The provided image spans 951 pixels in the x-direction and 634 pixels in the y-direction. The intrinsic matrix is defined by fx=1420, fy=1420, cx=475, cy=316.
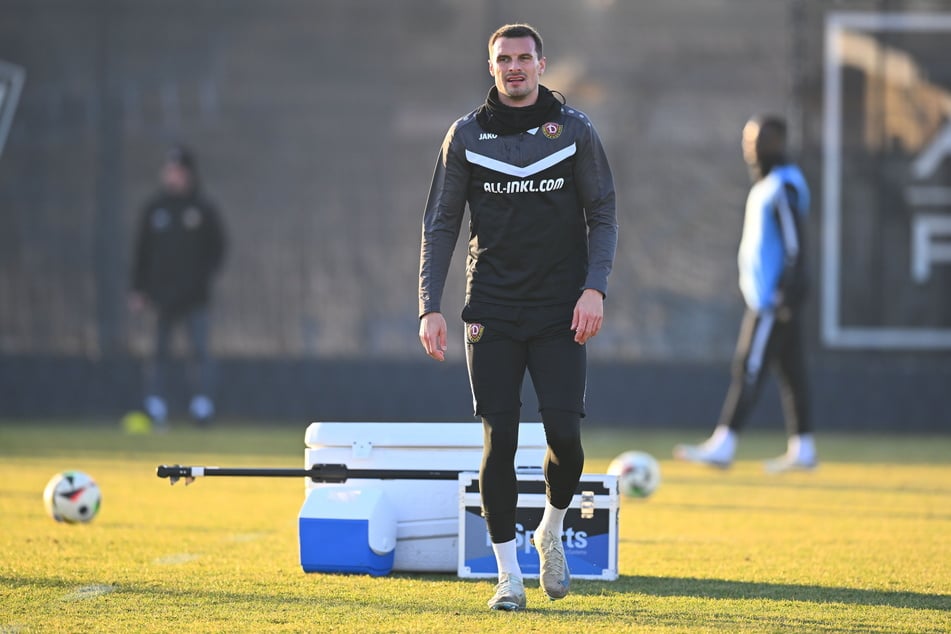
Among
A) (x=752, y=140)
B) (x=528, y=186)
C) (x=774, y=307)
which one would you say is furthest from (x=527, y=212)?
(x=752, y=140)

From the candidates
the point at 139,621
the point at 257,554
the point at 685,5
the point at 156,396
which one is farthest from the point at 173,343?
the point at 139,621

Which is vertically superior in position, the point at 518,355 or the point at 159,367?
the point at 518,355

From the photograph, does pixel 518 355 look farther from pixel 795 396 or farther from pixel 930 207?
pixel 930 207

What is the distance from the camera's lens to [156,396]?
1327 centimetres

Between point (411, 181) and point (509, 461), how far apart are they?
8.42 meters

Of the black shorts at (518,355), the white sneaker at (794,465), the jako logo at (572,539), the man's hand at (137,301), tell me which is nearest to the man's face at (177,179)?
the man's hand at (137,301)

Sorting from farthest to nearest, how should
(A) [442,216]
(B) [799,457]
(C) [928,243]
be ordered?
(C) [928,243]
(B) [799,457]
(A) [442,216]

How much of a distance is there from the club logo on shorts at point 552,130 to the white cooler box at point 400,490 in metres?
1.29

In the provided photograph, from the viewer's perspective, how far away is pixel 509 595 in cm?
489

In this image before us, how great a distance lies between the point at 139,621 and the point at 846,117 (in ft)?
32.9

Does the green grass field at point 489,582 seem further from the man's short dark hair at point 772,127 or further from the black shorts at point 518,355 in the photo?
the man's short dark hair at point 772,127

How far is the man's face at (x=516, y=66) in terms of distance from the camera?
491 cm

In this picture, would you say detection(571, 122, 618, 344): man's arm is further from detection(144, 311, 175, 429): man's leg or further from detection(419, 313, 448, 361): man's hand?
detection(144, 311, 175, 429): man's leg

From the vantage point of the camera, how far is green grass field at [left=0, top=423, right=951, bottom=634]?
4738mm
